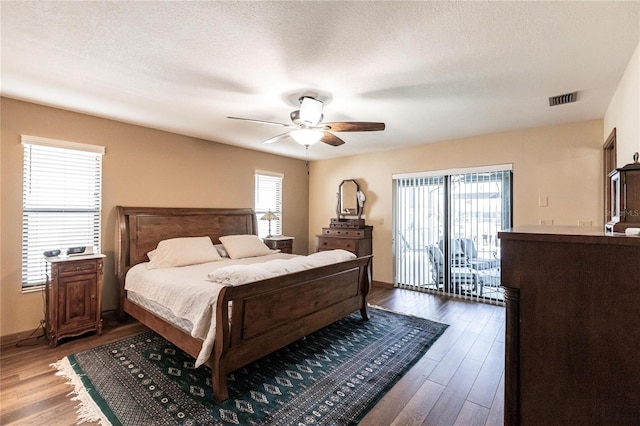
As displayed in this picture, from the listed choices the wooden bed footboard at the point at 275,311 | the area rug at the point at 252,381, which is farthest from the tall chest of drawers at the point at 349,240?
the area rug at the point at 252,381

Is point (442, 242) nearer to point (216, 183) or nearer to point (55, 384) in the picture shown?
point (216, 183)

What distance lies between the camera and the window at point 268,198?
5.46 m

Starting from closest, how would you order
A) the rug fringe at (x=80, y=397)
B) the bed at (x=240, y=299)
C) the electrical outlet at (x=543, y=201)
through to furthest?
the rug fringe at (x=80, y=397) → the bed at (x=240, y=299) → the electrical outlet at (x=543, y=201)

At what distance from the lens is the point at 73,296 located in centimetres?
300

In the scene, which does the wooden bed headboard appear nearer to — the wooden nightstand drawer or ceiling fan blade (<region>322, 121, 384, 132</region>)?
the wooden nightstand drawer

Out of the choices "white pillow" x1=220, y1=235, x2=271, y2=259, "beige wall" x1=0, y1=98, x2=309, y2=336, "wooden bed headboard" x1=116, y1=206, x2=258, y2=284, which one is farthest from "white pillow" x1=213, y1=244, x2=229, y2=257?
"beige wall" x1=0, y1=98, x2=309, y2=336

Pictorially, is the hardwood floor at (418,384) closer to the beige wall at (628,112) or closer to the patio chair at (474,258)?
the patio chair at (474,258)

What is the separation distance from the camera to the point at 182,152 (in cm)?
434

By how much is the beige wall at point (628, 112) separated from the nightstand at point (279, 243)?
14.3 feet

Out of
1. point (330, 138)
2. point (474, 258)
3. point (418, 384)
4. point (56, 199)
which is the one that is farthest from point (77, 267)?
point (474, 258)

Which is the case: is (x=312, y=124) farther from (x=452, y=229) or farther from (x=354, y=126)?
A: (x=452, y=229)

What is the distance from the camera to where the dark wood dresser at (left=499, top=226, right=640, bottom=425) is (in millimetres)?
921

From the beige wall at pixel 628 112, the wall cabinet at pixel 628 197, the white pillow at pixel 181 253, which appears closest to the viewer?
the wall cabinet at pixel 628 197

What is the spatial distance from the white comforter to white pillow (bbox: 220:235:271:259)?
747 mm
